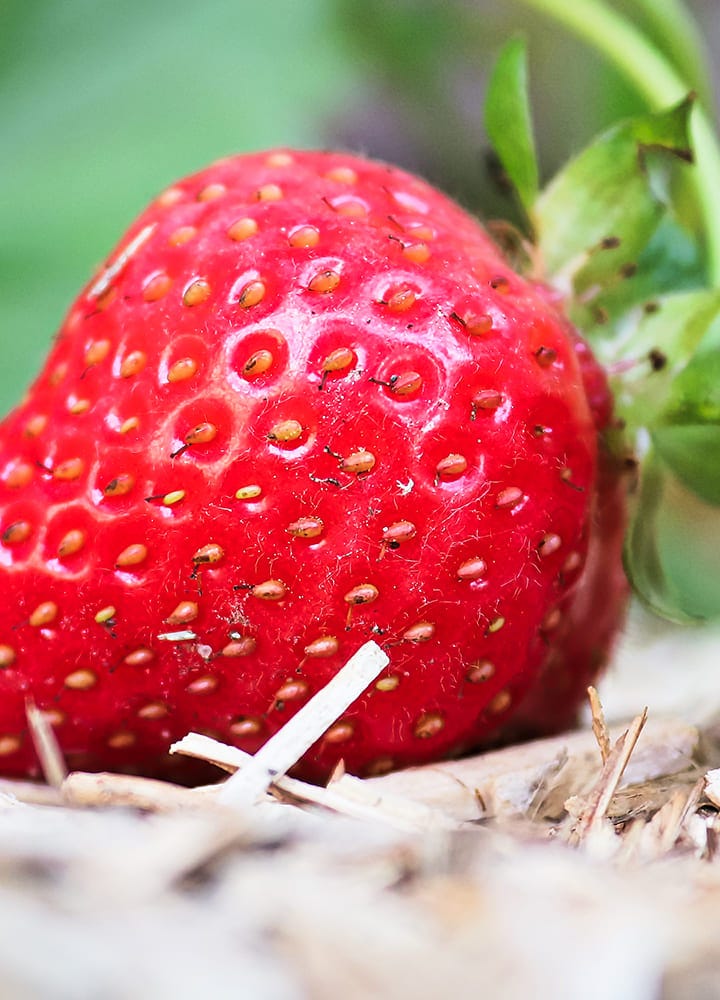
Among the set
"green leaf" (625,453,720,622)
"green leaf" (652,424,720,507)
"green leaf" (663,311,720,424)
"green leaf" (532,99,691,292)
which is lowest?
"green leaf" (625,453,720,622)

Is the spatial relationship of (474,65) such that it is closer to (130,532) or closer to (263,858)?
(130,532)

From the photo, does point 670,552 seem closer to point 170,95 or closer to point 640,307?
point 640,307

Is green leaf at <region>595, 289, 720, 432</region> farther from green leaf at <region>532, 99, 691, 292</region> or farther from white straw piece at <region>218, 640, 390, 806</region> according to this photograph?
white straw piece at <region>218, 640, 390, 806</region>

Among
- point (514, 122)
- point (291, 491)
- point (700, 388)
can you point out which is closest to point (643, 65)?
point (514, 122)

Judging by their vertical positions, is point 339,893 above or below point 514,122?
below

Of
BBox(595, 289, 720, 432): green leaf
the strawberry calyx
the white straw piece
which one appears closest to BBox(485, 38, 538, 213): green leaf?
the strawberry calyx
